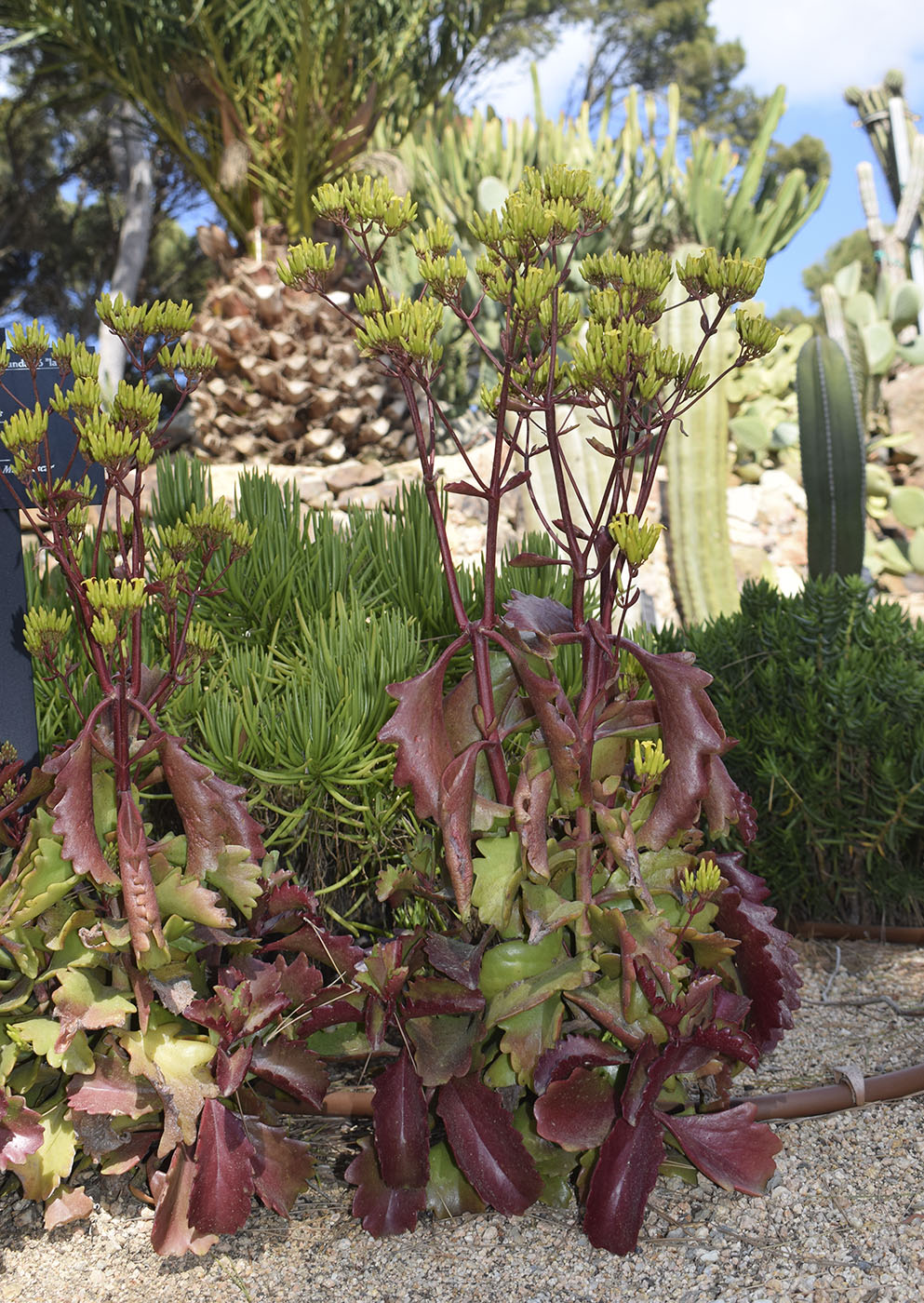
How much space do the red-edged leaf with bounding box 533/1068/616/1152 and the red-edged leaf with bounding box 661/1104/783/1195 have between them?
0.28ft

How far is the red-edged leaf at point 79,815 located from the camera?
136 centimetres

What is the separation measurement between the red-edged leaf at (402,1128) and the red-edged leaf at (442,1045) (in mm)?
26

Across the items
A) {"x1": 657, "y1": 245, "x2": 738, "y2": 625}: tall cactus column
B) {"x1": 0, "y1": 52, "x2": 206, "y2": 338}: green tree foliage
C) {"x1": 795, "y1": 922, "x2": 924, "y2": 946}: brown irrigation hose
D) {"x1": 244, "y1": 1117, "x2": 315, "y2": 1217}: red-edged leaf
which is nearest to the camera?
{"x1": 244, "y1": 1117, "x2": 315, "y2": 1217}: red-edged leaf

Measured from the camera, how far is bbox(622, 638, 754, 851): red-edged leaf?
56.1 inches

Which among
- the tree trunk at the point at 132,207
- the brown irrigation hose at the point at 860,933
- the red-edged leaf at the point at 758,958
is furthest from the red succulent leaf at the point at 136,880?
the tree trunk at the point at 132,207

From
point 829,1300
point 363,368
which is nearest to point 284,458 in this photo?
point 363,368

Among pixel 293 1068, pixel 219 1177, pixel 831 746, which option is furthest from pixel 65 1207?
pixel 831 746

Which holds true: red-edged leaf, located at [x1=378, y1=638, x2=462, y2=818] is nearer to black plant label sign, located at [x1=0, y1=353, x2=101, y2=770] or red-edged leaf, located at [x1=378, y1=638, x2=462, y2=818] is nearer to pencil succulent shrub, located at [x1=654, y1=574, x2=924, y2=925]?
black plant label sign, located at [x1=0, y1=353, x2=101, y2=770]

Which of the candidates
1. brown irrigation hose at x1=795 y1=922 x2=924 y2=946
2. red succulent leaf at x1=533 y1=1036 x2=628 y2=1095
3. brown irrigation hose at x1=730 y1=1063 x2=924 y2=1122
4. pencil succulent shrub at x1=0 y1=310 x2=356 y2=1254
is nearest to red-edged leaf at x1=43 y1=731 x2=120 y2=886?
pencil succulent shrub at x1=0 y1=310 x2=356 y2=1254

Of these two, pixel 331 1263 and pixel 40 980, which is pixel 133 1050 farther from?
pixel 331 1263

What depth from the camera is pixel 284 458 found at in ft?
18.6

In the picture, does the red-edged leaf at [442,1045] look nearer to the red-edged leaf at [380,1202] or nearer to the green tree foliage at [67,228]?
the red-edged leaf at [380,1202]

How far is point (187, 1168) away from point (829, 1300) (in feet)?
2.76

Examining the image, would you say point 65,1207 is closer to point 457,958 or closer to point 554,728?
point 457,958
